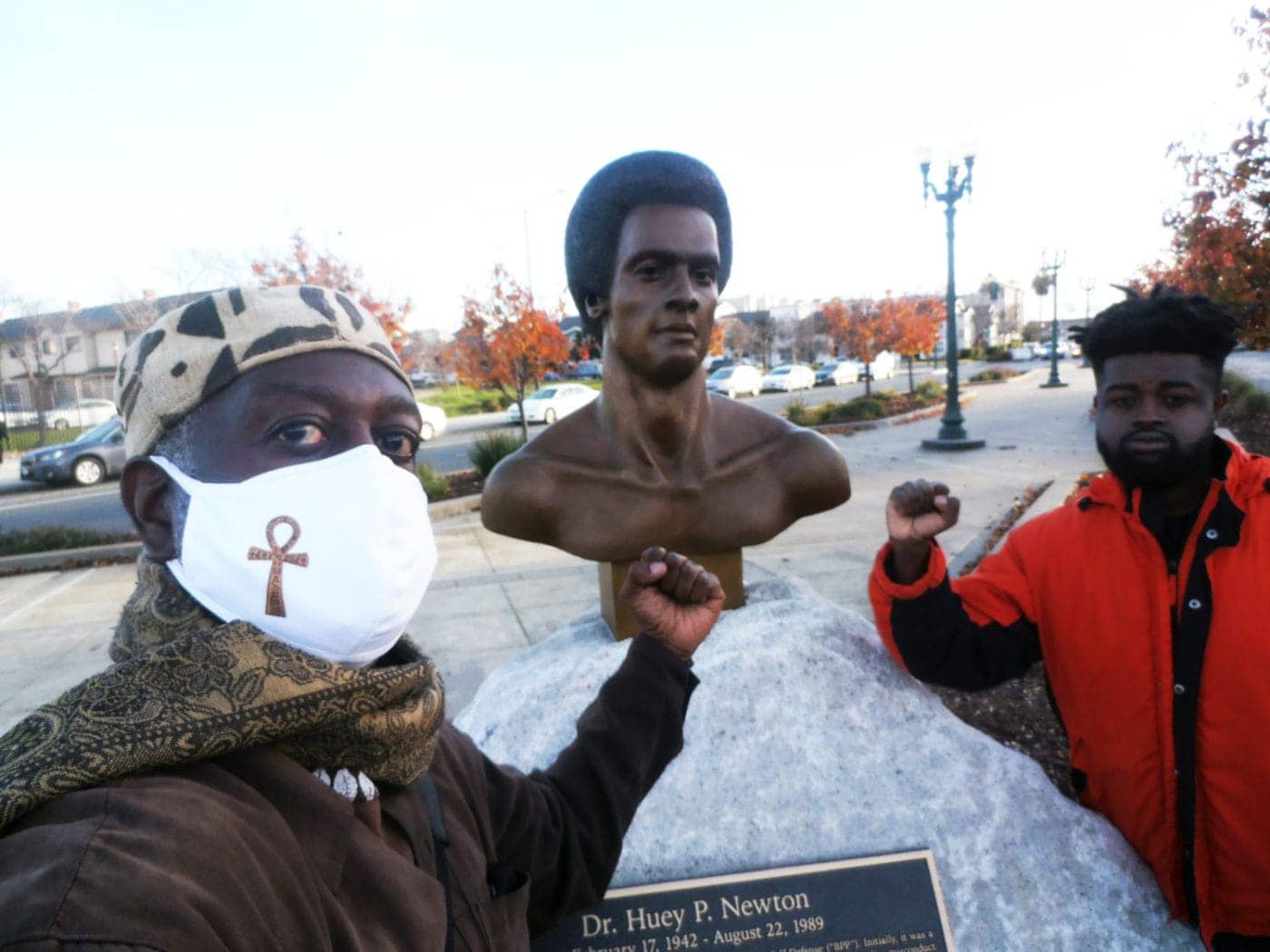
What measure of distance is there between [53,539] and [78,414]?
24604mm

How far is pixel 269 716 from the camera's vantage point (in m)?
0.94

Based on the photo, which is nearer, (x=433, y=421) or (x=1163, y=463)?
(x=1163, y=463)

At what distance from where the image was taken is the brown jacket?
28.0 inches

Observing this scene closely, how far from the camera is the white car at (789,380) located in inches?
1355

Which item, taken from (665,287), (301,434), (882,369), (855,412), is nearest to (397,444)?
(301,434)

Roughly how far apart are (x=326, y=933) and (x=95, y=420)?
108 ft

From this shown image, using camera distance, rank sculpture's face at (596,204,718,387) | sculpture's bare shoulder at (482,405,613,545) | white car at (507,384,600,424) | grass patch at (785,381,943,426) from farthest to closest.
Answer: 1. white car at (507,384,600,424)
2. grass patch at (785,381,943,426)
3. sculpture's bare shoulder at (482,405,613,545)
4. sculpture's face at (596,204,718,387)

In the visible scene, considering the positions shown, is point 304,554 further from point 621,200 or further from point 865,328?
point 865,328

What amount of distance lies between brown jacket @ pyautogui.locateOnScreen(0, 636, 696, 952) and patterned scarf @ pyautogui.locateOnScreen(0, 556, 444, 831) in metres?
0.03

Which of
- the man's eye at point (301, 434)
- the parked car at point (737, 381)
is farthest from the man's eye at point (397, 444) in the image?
the parked car at point (737, 381)

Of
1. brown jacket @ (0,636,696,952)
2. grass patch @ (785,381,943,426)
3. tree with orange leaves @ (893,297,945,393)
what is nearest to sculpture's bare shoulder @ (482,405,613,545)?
brown jacket @ (0,636,696,952)

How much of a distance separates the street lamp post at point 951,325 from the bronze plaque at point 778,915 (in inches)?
509

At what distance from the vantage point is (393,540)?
→ 1.23 metres

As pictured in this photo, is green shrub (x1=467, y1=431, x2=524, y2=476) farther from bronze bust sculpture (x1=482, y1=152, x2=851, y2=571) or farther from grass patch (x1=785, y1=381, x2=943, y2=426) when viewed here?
grass patch (x1=785, y1=381, x2=943, y2=426)
